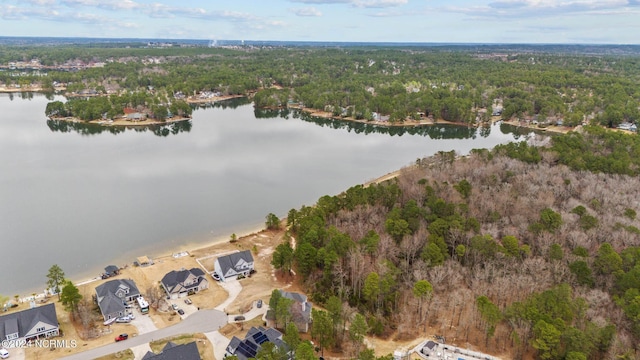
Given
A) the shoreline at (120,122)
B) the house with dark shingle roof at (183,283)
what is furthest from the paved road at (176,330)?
the shoreline at (120,122)

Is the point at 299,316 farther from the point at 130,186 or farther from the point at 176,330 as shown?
the point at 130,186

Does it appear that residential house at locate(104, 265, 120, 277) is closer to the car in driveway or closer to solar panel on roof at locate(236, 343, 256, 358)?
the car in driveway

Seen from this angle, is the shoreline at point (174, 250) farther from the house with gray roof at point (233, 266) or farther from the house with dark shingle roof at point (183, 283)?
the house with dark shingle roof at point (183, 283)

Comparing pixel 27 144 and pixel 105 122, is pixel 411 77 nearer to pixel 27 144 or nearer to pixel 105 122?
pixel 105 122

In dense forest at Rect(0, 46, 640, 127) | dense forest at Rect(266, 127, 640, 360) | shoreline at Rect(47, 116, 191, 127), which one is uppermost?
dense forest at Rect(0, 46, 640, 127)

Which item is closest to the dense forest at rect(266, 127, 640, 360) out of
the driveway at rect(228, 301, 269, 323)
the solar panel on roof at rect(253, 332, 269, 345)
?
the solar panel on roof at rect(253, 332, 269, 345)

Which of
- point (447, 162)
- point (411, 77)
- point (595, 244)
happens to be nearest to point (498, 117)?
point (411, 77)
